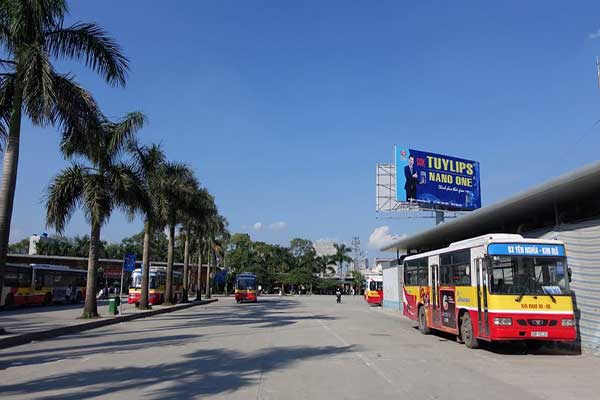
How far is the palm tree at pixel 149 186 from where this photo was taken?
30598 millimetres

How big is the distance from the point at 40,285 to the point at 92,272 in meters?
17.9

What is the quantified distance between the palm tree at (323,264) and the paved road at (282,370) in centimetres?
9080

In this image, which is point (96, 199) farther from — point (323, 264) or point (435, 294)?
point (323, 264)

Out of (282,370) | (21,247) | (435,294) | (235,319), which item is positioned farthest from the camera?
(21,247)

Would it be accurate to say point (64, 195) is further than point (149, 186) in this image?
No

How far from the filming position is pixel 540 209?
18.8 metres

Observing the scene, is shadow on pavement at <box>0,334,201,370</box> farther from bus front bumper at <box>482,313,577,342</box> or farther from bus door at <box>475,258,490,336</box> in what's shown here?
bus front bumper at <box>482,313,577,342</box>

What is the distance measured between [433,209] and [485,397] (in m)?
31.6

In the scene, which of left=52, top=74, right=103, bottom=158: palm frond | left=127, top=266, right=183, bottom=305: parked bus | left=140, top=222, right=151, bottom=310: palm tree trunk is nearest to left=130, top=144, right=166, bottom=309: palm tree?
left=140, top=222, right=151, bottom=310: palm tree trunk

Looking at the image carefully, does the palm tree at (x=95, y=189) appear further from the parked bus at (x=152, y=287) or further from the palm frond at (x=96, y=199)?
the parked bus at (x=152, y=287)

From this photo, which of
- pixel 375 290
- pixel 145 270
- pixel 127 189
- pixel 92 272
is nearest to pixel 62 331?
pixel 92 272

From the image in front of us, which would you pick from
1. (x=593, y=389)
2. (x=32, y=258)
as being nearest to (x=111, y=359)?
(x=593, y=389)

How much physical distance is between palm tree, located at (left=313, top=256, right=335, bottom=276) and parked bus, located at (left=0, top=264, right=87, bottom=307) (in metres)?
67.1

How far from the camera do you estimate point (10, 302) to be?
35.0 metres
